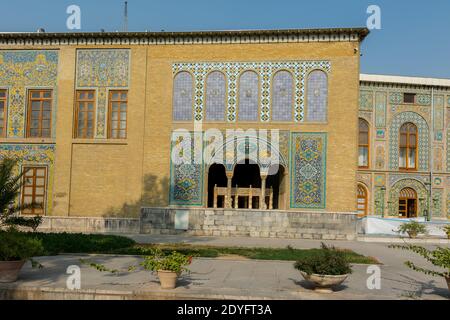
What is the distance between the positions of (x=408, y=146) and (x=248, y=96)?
40.3 ft

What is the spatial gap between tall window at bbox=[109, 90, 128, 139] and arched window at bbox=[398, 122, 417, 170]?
1587 centimetres

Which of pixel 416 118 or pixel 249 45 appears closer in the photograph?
pixel 249 45

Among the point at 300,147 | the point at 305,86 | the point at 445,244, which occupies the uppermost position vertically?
the point at 305,86

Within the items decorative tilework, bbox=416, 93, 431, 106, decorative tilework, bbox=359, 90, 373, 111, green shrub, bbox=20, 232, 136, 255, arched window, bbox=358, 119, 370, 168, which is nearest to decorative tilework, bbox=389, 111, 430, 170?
decorative tilework, bbox=416, 93, 431, 106

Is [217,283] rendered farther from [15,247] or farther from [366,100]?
[366,100]

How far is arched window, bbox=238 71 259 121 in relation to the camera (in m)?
18.8

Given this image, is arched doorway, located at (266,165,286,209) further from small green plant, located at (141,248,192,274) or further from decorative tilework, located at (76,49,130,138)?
small green plant, located at (141,248,192,274)

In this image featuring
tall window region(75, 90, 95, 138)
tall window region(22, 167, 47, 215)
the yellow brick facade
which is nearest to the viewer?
the yellow brick facade

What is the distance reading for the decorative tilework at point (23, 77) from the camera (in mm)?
19812

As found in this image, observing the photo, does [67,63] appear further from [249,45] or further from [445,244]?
[445,244]

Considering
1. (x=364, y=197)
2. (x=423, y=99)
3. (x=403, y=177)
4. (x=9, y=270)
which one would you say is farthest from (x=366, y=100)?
(x=9, y=270)

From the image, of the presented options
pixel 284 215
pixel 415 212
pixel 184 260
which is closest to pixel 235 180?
pixel 284 215
